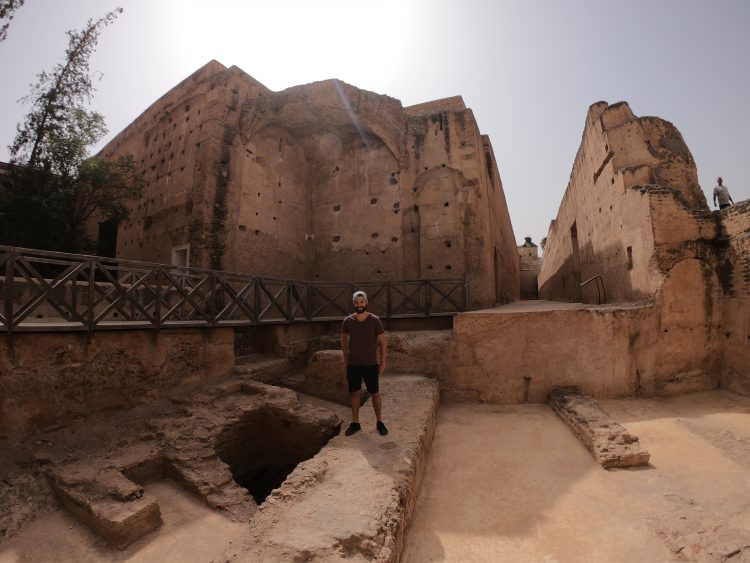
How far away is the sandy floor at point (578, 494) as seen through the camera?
260cm

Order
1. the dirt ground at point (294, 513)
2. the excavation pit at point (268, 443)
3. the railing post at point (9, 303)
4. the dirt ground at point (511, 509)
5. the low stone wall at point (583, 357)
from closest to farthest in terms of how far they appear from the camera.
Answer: the dirt ground at point (294, 513)
the dirt ground at point (511, 509)
the railing post at point (9, 303)
the excavation pit at point (268, 443)
the low stone wall at point (583, 357)

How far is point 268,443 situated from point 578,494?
4593mm

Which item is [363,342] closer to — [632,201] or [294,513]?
[294,513]

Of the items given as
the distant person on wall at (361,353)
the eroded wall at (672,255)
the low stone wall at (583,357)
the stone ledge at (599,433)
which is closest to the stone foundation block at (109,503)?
the distant person on wall at (361,353)

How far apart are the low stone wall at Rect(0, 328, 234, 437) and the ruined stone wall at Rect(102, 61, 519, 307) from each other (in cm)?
456

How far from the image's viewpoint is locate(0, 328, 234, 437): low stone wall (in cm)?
401

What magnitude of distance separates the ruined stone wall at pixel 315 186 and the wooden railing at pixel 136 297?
3.09ft

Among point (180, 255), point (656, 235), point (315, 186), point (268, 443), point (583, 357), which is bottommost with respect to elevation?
point (268, 443)

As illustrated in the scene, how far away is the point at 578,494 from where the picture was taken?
129 inches

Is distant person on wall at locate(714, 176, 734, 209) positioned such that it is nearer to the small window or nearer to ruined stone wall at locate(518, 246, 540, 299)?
the small window

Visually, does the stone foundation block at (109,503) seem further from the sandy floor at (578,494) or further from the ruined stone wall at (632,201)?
the ruined stone wall at (632,201)

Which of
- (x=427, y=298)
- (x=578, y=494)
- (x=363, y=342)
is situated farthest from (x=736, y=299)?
(x=363, y=342)

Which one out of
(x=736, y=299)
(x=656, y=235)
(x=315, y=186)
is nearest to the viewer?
(x=736, y=299)

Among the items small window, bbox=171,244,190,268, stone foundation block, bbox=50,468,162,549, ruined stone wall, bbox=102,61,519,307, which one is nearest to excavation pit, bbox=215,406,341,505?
stone foundation block, bbox=50,468,162,549
